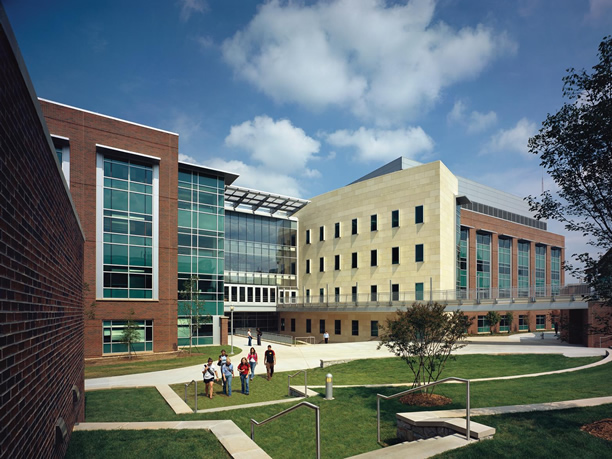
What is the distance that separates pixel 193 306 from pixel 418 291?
21268 mm

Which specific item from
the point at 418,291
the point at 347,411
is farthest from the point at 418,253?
the point at 347,411

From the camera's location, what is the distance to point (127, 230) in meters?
31.5

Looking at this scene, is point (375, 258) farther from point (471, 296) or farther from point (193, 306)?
point (193, 306)

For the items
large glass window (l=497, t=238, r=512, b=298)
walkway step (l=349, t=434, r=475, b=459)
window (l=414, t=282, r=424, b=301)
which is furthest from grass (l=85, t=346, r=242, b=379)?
large glass window (l=497, t=238, r=512, b=298)

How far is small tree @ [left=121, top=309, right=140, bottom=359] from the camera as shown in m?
29.5

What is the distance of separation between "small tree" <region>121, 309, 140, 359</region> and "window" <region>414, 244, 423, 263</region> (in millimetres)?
26537

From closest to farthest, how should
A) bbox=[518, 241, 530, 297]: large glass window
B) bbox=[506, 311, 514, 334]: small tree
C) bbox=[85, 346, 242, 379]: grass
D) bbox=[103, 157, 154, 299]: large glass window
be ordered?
bbox=[85, 346, 242, 379]: grass, bbox=[103, 157, 154, 299]: large glass window, bbox=[506, 311, 514, 334]: small tree, bbox=[518, 241, 530, 297]: large glass window

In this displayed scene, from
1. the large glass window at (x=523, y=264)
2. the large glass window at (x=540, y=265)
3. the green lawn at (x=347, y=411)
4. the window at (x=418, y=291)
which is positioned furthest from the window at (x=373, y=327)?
the large glass window at (x=540, y=265)

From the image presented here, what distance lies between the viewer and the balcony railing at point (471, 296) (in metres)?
32.5

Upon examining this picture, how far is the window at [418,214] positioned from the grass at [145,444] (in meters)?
35.2

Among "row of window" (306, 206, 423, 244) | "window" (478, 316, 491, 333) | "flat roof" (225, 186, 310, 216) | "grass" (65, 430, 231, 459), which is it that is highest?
"flat roof" (225, 186, 310, 216)

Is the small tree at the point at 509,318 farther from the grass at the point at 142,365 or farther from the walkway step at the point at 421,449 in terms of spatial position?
the walkway step at the point at 421,449

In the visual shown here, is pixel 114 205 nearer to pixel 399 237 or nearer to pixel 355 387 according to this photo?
pixel 355 387

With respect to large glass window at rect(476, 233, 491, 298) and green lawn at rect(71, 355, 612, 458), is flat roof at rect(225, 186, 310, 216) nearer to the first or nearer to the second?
large glass window at rect(476, 233, 491, 298)
